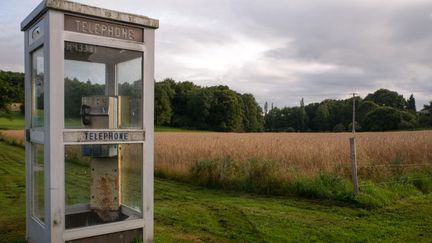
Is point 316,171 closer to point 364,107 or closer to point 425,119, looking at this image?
point 425,119

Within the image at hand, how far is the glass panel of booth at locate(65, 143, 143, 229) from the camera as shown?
535 cm

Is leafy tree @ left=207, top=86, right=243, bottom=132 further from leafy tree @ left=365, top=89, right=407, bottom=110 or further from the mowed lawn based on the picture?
the mowed lawn

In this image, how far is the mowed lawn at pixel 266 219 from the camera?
21.0 feet

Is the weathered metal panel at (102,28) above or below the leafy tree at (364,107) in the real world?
below

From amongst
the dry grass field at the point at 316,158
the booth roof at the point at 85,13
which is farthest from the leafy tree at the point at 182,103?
the booth roof at the point at 85,13

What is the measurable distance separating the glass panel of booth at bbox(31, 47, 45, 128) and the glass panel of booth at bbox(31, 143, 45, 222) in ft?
1.12

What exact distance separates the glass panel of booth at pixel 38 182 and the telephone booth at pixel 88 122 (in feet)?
0.04

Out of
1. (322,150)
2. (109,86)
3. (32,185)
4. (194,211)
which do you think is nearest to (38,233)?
(32,185)

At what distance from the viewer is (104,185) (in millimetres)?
5648

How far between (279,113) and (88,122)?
98.9 meters

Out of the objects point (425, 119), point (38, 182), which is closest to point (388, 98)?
point (425, 119)

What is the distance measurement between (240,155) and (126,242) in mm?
9525

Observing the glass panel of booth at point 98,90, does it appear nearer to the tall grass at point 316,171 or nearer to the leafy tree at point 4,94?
the tall grass at point 316,171

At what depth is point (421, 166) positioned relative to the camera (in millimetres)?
12344
